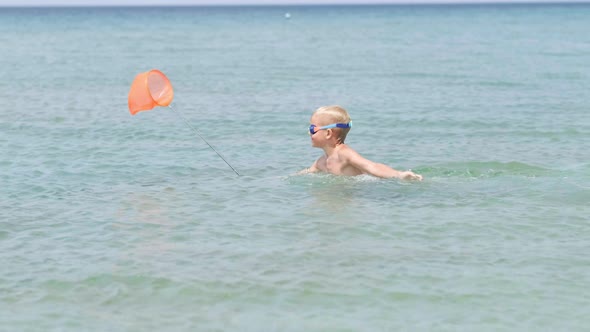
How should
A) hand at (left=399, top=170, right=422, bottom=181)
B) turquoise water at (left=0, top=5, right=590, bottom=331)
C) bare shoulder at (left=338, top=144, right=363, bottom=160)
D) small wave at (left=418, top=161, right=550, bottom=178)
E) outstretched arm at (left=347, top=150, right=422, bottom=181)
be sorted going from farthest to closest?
1. small wave at (left=418, top=161, right=550, bottom=178)
2. bare shoulder at (left=338, top=144, right=363, bottom=160)
3. outstretched arm at (left=347, top=150, right=422, bottom=181)
4. hand at (left=399, top=170, right=422, bottom=181)
5. turquoise water at (left=0, top=5, right=590, bottom=331)

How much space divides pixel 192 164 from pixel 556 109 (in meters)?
7.71

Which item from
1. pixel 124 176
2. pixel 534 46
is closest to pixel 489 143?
pixel 124 176

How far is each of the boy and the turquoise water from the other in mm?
167

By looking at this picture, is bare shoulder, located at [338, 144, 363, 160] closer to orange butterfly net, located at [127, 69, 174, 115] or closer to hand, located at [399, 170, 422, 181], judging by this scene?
hand, located at [399, 170, 422, 181]

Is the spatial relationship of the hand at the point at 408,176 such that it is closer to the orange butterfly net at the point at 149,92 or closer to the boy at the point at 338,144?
the boy at the point at 338,144


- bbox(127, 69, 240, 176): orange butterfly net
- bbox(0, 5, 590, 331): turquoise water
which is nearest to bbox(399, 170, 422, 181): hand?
bbox(0, 5, 590, 331): turquoise water

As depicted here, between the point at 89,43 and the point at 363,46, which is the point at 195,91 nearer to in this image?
the point at 363,46

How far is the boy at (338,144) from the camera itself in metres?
9.66

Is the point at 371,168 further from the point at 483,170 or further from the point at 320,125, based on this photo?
the point at 483,170

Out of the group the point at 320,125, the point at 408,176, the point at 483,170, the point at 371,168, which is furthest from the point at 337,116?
the point at 483,170

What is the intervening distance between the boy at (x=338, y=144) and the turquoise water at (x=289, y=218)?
0.55 ft

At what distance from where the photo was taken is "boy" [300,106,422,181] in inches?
380

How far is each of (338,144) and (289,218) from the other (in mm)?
1624

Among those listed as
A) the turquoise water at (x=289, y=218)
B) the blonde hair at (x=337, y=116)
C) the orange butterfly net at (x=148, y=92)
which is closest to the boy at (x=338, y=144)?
the blonde hair at (x=337, y=116)
